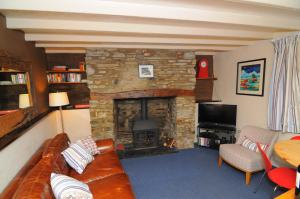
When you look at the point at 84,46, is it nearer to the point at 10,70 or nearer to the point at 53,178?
the point at 10,70

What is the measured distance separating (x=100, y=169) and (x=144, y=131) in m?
1.73

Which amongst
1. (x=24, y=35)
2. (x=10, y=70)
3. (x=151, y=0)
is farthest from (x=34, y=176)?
(x=24, y=35)

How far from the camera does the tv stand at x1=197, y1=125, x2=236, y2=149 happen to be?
3751mm

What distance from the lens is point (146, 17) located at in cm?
184

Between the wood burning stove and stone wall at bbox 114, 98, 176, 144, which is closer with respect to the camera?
the wood burning stove

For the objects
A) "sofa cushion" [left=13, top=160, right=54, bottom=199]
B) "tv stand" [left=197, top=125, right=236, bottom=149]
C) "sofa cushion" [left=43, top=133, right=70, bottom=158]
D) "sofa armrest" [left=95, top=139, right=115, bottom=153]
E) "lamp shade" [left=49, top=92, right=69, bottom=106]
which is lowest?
"tv stand" [left=197, top=125, right=236, bottom=149]

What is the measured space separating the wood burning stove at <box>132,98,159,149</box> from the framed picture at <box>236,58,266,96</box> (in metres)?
2.13

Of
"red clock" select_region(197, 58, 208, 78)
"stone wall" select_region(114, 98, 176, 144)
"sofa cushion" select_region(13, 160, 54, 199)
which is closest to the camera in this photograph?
"sofa cushion" select_region(13, 160, 54, 199)

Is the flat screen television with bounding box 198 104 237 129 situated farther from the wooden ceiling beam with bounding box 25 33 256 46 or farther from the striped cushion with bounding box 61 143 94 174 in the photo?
the striped cushion with bounding box 61 143 94 174

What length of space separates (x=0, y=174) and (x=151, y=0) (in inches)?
86.9

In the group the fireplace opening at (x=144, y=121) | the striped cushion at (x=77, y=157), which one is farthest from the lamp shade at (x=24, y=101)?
the fireplace opening at (x=144, y=121)

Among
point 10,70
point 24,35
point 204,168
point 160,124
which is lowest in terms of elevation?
point 204,168

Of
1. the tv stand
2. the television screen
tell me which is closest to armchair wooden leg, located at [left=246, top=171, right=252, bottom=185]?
the tv stand

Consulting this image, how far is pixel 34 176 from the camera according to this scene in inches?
58.4
